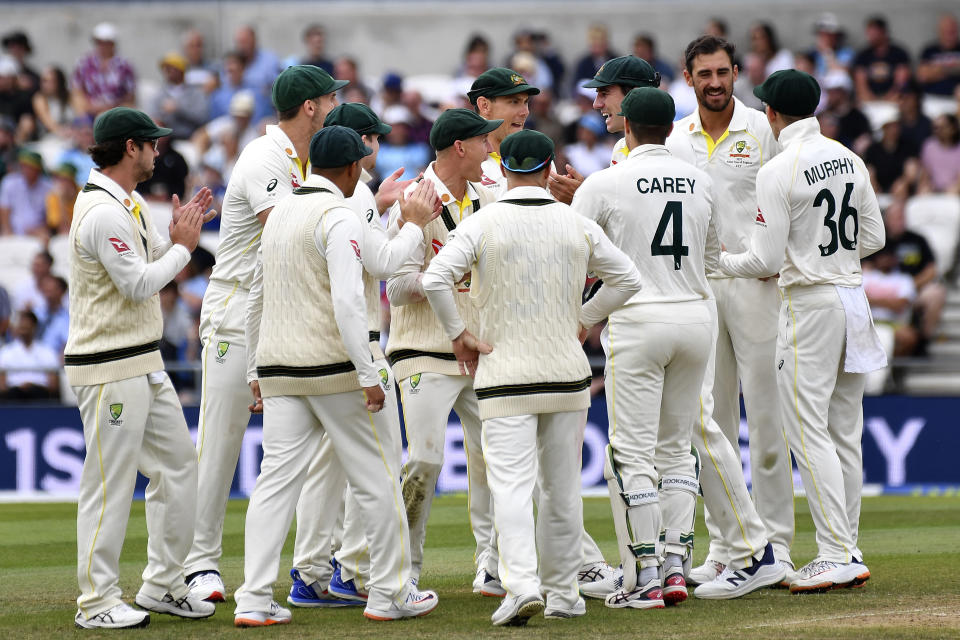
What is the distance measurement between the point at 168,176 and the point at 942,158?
9.83 m

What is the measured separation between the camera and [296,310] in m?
6.54

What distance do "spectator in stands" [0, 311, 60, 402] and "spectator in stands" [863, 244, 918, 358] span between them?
29.9 feet

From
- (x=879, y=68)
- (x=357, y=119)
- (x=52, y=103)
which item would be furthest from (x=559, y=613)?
(x=52, y=103)

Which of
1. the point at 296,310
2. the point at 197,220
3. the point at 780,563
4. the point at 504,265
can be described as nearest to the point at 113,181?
the point at 197,220

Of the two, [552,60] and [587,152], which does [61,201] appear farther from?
[552,60]

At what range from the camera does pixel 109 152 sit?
22.4 feet

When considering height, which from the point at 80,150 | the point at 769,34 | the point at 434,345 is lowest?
the point at 434,345

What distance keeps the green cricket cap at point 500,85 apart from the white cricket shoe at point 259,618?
328 centimetres

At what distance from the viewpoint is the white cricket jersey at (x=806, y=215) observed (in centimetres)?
733

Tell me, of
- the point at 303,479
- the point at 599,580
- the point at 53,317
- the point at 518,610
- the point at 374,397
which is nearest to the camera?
the point at 518,610

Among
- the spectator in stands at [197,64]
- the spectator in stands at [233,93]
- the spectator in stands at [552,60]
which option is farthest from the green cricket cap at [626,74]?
the spectator in stands at [197,64]

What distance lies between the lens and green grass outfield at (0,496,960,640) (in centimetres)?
623

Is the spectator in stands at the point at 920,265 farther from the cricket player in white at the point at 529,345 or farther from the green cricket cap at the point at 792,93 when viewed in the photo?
the cricket player in white at the point at 529,345

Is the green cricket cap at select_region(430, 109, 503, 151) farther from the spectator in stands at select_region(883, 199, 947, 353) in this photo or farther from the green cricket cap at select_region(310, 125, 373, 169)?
the spectator in stands at select_region(883, 199, 947, 353)
